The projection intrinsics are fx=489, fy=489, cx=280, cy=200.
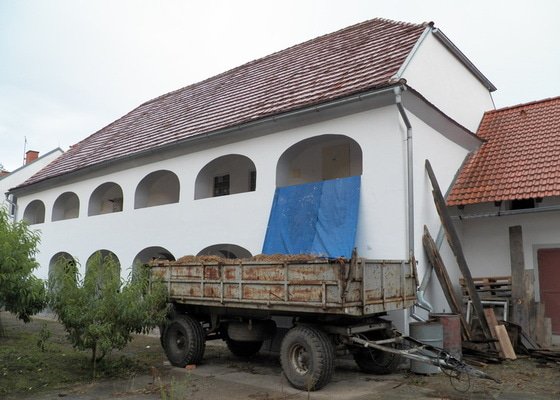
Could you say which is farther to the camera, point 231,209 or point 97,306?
point 231,209

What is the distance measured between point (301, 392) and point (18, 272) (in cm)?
491

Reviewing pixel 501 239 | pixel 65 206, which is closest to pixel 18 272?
pixel 501 239

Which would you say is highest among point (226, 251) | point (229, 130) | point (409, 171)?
point (229, 130)

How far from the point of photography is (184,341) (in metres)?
9.48

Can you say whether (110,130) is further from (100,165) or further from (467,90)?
(467,90)

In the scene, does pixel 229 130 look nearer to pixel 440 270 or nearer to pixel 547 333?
pixel 440 270

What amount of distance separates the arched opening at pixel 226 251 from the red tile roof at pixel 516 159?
19.7ft

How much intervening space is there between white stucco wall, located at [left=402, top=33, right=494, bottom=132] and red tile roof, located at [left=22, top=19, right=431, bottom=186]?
0.46m

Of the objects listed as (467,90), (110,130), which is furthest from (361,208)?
(110,130)

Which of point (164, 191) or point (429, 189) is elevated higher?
point (164, 191)

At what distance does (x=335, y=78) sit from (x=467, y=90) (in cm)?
463

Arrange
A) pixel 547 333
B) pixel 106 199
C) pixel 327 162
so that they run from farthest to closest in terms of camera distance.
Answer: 1. pixel 106 199
2. pixel 327 162
3. pixel 547 333

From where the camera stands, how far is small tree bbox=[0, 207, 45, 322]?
773cm

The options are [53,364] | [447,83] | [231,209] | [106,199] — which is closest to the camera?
[53,364]
